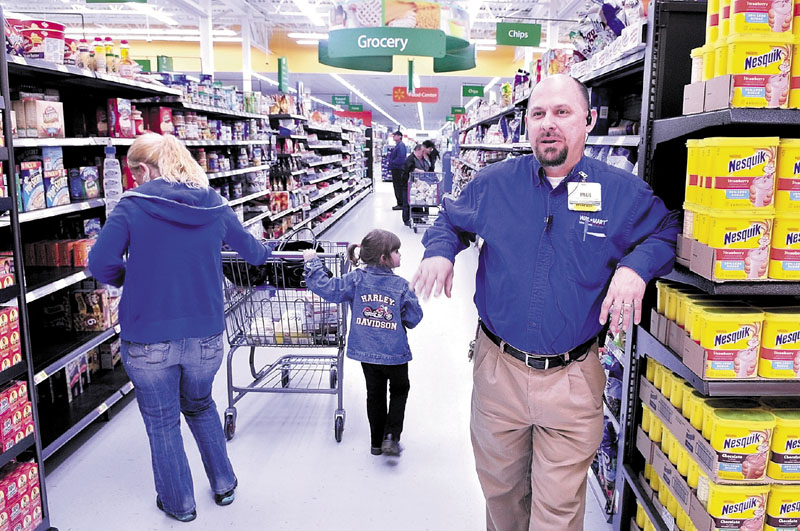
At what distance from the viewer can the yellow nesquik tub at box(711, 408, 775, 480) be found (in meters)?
1.86

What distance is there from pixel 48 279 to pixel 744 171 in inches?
132

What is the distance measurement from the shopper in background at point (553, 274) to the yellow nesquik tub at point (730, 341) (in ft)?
0.72

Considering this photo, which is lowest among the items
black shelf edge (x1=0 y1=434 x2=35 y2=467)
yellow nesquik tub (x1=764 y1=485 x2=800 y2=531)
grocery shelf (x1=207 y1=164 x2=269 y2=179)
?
black shelf edge (x1=0 y1=434 x2=35 y2=467)

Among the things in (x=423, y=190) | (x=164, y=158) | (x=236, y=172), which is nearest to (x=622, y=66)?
(x=164, y=158)

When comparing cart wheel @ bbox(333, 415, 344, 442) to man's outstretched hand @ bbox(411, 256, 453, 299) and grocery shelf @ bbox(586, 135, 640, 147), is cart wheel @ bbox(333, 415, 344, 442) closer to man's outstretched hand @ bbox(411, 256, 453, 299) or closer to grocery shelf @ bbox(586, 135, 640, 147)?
man's outstretched hand @ bbox(411, 256, 453, 299)

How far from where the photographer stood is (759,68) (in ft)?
5.78

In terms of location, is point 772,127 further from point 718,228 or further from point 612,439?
point 612,439

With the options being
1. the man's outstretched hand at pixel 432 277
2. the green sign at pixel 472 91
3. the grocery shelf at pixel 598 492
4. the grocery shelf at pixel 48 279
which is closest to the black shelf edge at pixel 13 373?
the grocery shelf at pixel 48 279

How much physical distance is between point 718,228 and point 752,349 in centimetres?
38

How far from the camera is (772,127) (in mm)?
2123

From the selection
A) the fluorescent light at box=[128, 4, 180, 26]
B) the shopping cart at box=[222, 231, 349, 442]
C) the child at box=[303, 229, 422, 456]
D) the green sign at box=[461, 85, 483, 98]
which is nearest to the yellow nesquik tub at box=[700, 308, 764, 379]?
the child at box=[303, 229, 422, 456]

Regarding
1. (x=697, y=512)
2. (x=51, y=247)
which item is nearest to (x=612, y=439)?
(x=697, y=512)

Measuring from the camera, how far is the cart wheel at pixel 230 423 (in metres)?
3.70

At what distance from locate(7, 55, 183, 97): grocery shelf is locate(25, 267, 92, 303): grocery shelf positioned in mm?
1083
